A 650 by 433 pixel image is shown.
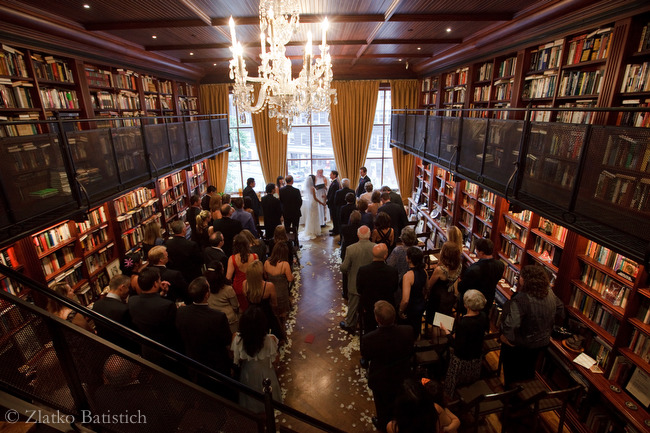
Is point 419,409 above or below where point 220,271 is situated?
below

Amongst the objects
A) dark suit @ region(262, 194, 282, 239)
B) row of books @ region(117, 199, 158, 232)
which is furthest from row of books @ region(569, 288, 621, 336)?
row of books @ region(117, 199, 158, 232)

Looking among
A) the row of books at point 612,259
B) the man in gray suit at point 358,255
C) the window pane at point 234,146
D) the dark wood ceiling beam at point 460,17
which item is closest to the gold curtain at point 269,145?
the window pane at point 234,146

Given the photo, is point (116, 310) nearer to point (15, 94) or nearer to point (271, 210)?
point (15, 94)

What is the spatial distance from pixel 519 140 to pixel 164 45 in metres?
6.24

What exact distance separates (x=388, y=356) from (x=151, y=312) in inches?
83.5

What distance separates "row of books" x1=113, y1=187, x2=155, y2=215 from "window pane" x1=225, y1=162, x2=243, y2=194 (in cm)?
350

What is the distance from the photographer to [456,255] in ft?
12.2

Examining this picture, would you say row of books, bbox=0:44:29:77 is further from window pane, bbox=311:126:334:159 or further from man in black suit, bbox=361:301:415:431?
window pane, bbox=311:126:334:159

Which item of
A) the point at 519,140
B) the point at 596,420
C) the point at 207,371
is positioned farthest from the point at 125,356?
the point at 596,420

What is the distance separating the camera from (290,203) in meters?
7.10

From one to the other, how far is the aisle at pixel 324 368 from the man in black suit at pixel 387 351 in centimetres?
73

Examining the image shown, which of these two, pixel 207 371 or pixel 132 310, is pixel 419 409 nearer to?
pixel 207 371

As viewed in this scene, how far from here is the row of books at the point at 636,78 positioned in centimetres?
297

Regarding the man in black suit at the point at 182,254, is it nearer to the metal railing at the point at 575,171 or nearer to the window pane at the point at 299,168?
the metal railing at the point at 575,171
